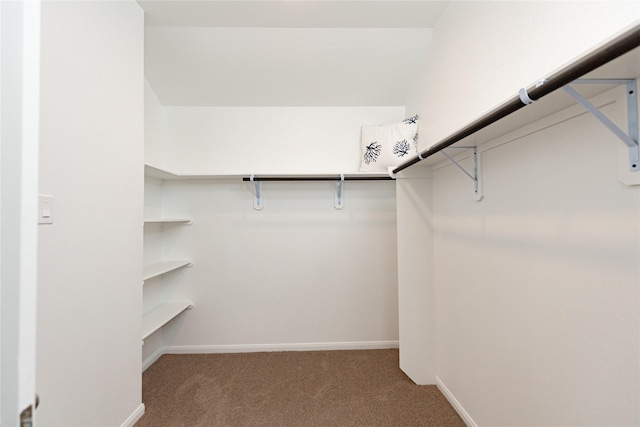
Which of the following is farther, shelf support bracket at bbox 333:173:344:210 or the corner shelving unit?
shelf support bracket at bbox 333:173:344:210

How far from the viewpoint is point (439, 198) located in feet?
5.54

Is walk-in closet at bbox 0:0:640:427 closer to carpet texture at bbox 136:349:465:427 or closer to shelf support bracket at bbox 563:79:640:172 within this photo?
shelf support bracket at bbox 563:79:640:172

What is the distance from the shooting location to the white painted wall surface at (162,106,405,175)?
2.30 metres

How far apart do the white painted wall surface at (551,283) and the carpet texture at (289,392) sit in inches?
15.1

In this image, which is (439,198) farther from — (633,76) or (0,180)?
(0,180)

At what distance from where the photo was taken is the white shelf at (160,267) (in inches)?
68.6

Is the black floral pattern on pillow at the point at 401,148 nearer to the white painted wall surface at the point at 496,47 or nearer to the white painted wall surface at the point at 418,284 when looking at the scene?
the white painted wall surface at the point at 496,47

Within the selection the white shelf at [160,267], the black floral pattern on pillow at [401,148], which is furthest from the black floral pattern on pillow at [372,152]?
the white shelf at [160,267]

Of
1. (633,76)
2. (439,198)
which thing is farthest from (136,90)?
(633,76)

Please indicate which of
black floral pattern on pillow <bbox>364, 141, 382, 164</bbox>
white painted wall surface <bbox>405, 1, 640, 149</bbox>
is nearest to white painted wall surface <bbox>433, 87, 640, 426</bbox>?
white painted wall surface <bbox>405, 1, 640, 149</bbox>

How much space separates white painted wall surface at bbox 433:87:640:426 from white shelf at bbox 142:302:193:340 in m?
1.93

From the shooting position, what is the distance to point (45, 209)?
0.99 m

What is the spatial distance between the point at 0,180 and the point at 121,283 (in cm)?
118

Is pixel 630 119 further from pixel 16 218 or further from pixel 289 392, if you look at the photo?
pixel 289 392
